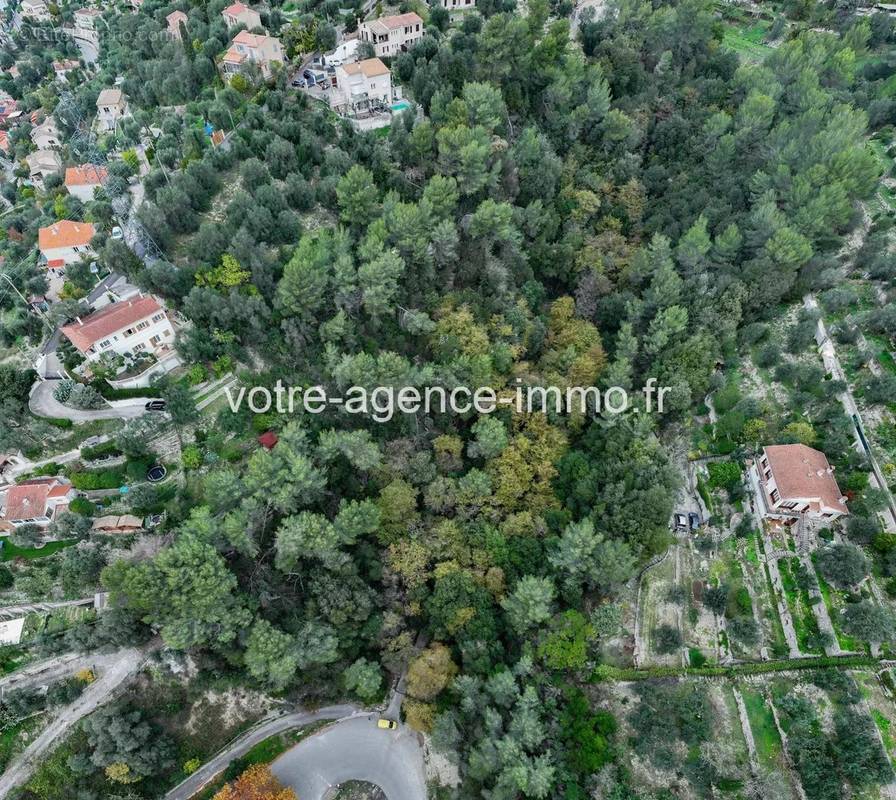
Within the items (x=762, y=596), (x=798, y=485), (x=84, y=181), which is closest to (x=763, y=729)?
(x=762, y=596)

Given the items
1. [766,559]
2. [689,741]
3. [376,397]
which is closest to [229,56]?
[376,397]

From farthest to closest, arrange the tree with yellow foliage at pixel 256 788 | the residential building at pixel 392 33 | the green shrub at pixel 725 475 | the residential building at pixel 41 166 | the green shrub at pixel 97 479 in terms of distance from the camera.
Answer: the residential building at pixel 41 166
the residential building at pixel 392 33
the green shrub at pixel 725 475
the green shrub at pixel 97 479
the tree with yellow foliage at pixel 256 788

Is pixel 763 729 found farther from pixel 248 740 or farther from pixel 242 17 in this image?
pixel 242 17

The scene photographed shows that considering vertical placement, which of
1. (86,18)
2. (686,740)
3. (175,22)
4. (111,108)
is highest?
(86,18)

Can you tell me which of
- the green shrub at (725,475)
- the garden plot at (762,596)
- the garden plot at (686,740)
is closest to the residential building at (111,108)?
the green shrub at (725,475)

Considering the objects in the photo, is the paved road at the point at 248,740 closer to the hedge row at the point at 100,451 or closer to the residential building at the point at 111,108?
the hedge row at the point at 100,451

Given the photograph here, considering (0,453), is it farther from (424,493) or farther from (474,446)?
(474,446)

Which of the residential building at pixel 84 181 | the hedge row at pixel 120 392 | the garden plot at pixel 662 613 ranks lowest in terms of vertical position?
the garden plot at pixel 662 613
